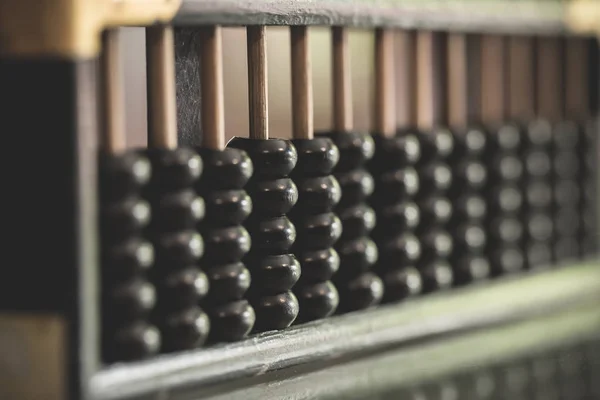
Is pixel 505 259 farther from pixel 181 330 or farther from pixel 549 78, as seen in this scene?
pixel 181 330

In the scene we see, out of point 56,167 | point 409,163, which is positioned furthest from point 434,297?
point 56,167

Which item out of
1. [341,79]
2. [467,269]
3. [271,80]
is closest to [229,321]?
[341,79]

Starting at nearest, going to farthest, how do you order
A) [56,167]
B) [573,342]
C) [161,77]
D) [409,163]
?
[56,167] → [161,77] → [409,163] → [573,342]

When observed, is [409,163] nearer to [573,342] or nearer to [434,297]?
[434,297]

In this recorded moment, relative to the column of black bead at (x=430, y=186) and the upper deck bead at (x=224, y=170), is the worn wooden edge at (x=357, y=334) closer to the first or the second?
the column of black bead at (x=430, y=186)

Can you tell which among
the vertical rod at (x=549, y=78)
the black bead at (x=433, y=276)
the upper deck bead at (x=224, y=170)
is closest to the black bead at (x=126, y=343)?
the upper deck bead at (x=224, y=170)
